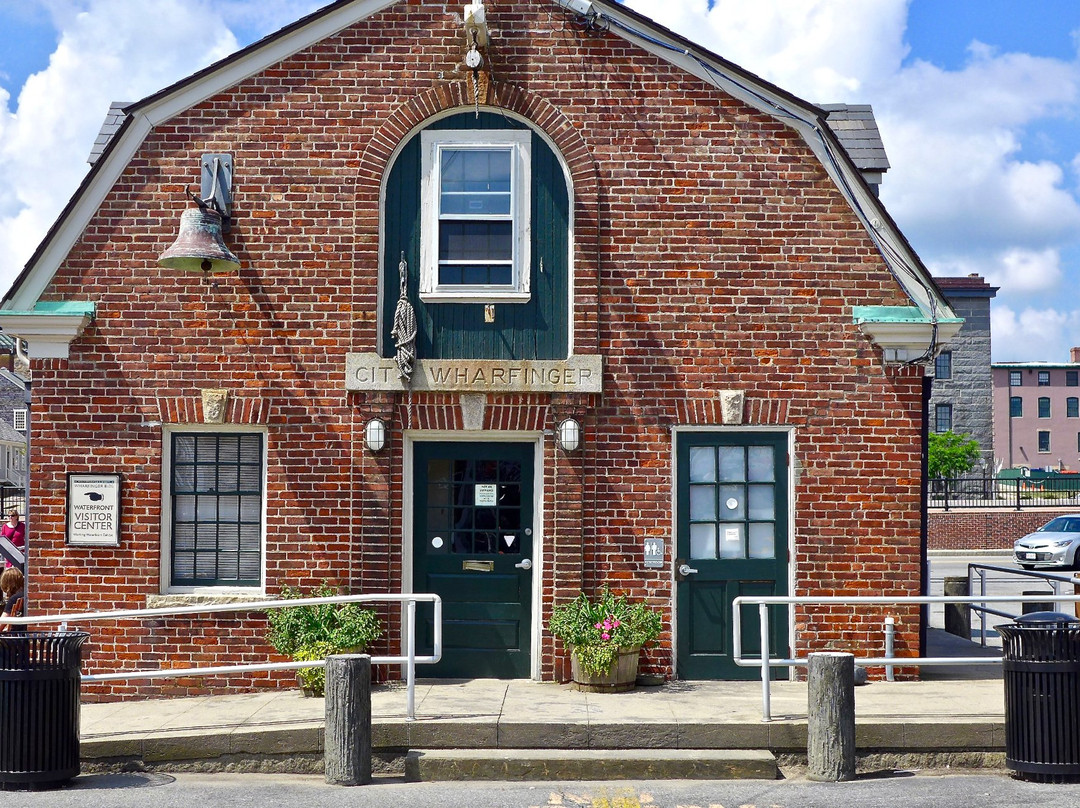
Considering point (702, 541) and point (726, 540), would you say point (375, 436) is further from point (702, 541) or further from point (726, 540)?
point (726, 540)

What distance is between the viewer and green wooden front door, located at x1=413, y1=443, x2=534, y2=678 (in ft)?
32.9

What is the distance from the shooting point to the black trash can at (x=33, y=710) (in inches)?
296

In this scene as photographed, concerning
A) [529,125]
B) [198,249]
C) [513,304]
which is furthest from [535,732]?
[529,125]

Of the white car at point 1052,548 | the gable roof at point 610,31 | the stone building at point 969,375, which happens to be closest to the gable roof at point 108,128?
the gable roof at point 610,31

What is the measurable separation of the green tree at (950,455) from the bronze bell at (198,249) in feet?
140

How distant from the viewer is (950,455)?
47.7 metres

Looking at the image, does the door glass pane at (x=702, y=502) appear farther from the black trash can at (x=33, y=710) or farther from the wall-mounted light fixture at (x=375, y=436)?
the black trash can at (x=33, y=710)

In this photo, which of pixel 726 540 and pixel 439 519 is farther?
pixel 439 519

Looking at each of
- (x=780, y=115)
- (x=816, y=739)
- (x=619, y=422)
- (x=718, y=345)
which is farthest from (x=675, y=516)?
(x=780, y=115)

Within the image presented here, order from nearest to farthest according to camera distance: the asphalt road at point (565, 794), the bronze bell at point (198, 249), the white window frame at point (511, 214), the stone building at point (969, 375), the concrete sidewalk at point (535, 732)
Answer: the asphalt road at point (565, 794) < the concrete sidewalk at point (535, 732) < the bronze bell at point (198, 249) < the white window frame at point (511, 214) < the stone building at point (969, 375)

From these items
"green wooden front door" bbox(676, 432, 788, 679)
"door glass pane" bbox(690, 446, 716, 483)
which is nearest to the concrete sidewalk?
"green wooden front door" bbox(676, 432, 788, 679)

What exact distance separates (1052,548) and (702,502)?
71.3 ft

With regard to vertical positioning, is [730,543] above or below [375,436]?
below

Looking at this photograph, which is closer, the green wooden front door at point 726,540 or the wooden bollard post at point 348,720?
the wooden bollard post at point 348,720
